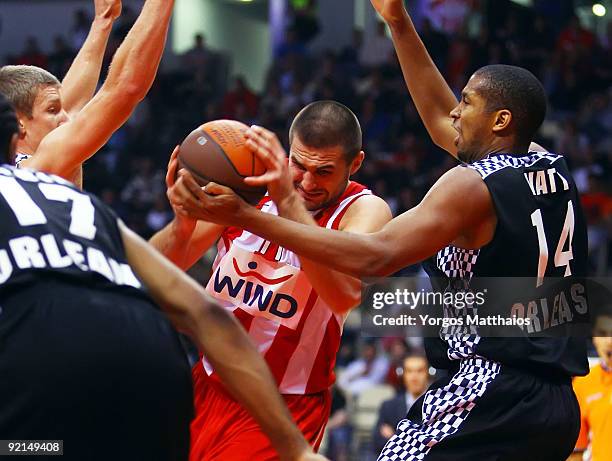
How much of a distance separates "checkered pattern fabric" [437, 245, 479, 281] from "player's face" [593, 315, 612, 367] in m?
4.37

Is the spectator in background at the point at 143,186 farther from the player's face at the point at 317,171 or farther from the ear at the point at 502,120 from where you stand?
the ear at the point at 502,120

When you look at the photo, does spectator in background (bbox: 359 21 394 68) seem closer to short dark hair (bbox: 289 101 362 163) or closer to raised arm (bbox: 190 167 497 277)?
short dark hair (bbox: 289 101 362 163)

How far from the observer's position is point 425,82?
5.52 meters

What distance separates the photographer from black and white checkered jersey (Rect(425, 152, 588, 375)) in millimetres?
Result: 4273

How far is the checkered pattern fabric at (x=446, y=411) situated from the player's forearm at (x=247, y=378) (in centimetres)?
125

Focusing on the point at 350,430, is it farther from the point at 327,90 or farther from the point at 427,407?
the point at 427,407

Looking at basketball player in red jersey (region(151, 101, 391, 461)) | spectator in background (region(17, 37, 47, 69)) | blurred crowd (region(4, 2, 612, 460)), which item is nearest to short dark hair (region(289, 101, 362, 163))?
basketball player in red jersey (region(151, 101, 391, 461))

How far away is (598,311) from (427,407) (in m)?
4.64

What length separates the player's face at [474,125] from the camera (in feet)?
14.9

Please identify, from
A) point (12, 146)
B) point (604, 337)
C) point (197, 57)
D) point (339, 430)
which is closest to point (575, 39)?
point (197, 57)

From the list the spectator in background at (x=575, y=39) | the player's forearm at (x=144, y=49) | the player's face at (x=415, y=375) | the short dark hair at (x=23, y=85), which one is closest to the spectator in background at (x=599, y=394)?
the player's face at (x=415, y=375)

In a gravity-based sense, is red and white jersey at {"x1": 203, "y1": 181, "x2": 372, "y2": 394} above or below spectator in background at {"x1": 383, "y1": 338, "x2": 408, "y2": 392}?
above

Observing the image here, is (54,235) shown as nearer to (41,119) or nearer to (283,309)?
(283,309)

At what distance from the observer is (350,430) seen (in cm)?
1352
